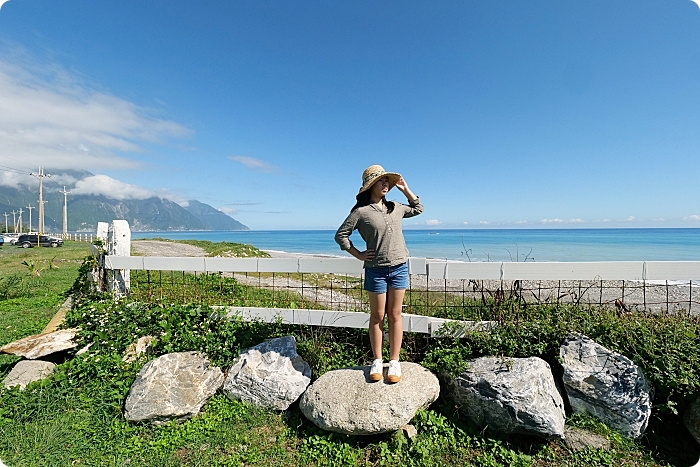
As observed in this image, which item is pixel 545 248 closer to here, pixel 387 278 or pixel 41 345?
pixel 387 278

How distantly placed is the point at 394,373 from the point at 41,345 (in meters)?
3.91

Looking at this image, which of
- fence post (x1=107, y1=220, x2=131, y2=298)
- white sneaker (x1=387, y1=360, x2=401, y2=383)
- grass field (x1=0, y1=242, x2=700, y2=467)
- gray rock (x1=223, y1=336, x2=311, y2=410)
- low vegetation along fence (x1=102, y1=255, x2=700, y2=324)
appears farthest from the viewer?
fence post (x1=107, y1=220, x2=131, y2=298)

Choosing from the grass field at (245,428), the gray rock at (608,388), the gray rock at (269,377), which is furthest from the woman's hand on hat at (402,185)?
the gray rock at (608,388)

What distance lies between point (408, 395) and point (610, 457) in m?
1.71

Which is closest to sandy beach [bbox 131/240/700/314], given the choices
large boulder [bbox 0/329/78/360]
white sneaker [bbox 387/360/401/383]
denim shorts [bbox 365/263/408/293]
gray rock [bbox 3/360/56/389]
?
denim shorts [bbox 365/263/408/293]

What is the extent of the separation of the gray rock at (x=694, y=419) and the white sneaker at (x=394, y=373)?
2.49 m

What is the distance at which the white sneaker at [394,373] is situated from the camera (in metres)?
2.86

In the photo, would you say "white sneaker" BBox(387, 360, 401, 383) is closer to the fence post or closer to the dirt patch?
the fence post

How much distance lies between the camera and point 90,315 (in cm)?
389

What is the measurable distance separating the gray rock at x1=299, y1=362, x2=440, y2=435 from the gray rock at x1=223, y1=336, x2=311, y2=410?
0.67ft

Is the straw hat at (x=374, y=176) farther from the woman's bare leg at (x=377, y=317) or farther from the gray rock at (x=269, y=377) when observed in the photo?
the gray rock at (x=269, y=377)

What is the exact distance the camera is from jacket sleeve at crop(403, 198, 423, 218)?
10.8 feet

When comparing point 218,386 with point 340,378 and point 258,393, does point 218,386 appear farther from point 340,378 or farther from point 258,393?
point 340,378

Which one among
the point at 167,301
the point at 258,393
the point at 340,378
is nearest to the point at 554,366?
the point at 340,378
